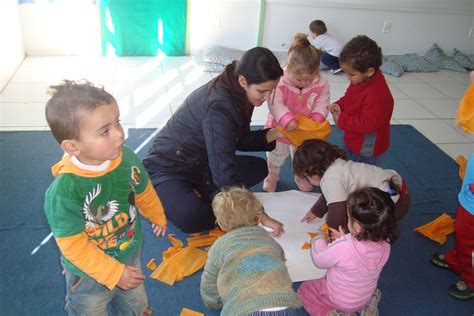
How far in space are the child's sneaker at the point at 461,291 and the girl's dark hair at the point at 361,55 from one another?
1148 mm

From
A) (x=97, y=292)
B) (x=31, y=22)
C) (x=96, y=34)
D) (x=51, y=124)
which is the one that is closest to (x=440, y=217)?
(x=97, y=292)

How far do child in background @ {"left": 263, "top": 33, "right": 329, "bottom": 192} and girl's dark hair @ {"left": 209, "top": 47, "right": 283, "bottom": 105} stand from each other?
467mm

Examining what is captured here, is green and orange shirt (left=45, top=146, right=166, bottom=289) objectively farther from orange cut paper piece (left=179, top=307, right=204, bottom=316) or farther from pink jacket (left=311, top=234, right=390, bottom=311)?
pink jacket (left=311, top=234, right=390, bottom=311)

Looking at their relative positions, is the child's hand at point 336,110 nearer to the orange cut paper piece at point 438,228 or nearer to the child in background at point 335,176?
the child in background at point 335,176

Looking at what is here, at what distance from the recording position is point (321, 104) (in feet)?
8.47

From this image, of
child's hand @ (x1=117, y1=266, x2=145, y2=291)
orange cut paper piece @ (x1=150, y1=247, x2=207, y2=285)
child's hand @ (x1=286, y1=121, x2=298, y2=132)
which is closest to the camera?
child's hand @ (x1=117, y1=266, x2=145, y2=291)

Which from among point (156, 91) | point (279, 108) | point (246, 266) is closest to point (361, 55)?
point (279, 108)

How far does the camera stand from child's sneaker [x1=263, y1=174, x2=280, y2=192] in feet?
8.95

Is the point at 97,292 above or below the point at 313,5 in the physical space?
below

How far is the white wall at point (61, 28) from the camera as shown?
4.52 metres

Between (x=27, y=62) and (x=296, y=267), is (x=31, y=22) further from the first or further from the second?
(x=296, y=267)

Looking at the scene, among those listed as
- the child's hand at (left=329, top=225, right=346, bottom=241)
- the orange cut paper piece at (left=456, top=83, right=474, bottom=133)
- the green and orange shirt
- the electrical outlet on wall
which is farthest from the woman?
the electrical outlet on wall

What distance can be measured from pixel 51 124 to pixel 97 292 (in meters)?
0.57

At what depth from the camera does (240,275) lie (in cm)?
142
